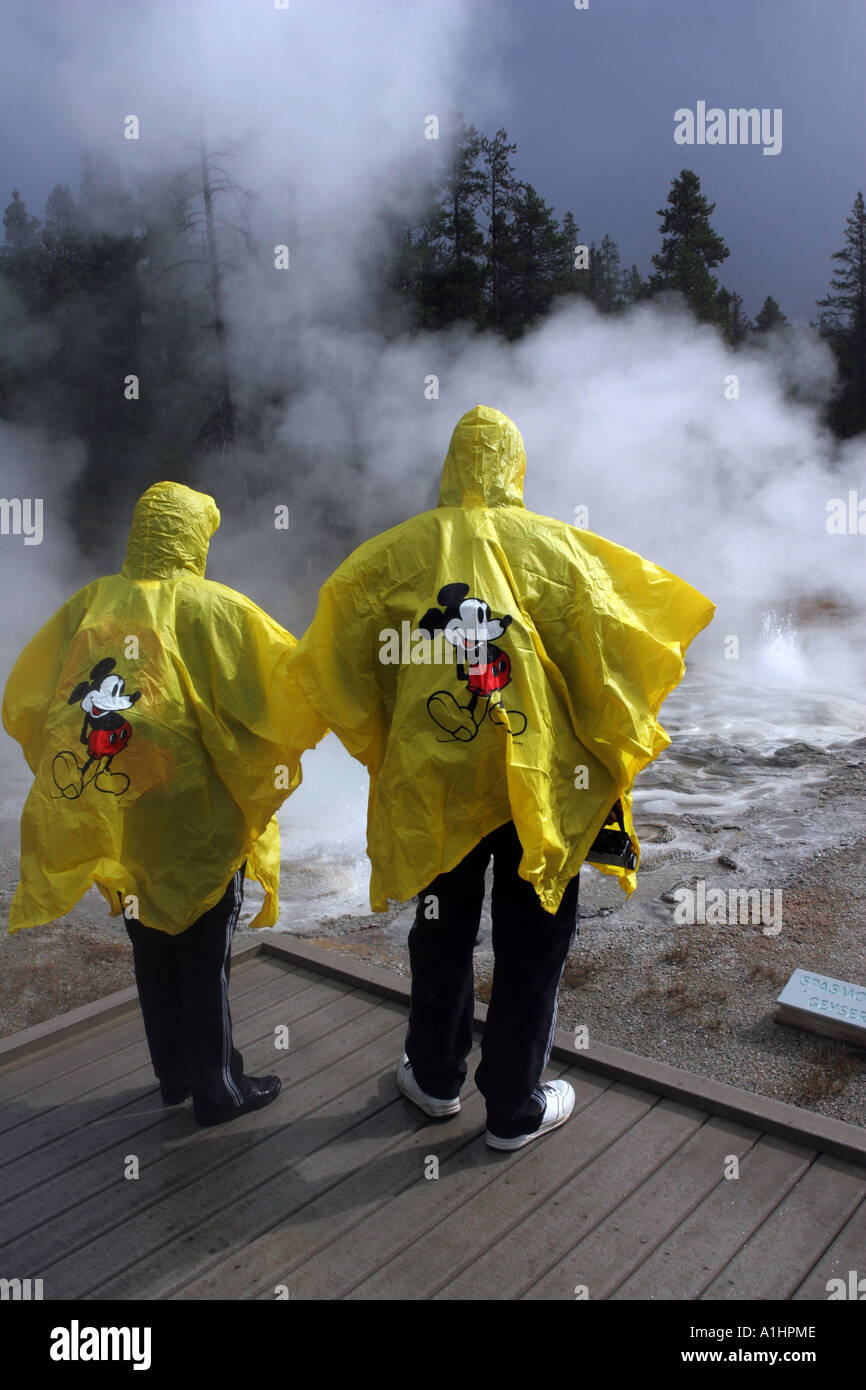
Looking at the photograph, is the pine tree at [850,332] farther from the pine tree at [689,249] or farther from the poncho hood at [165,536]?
the poncho hood at [165,536]

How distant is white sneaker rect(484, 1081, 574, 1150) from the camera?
217cm

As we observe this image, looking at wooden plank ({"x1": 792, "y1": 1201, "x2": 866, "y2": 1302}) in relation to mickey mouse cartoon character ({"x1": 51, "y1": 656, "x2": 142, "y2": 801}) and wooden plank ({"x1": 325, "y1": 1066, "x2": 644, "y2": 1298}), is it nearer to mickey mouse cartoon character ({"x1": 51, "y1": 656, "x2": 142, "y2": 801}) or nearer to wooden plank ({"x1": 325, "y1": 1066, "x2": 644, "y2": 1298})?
wooden plank ({"x1": 325, "y1": 1066, "x2": 644, "y2": 1298})

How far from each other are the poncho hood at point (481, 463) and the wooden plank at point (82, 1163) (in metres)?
1.53

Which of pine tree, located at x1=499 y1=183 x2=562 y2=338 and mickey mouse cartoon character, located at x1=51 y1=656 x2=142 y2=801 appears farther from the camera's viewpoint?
pine tree, located at x1=499 y1=183 x2=562 y2=338

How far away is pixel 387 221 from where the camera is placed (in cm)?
1298

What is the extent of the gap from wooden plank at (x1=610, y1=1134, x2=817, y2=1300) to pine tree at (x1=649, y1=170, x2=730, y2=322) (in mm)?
18308

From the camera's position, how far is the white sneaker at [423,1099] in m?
2.29

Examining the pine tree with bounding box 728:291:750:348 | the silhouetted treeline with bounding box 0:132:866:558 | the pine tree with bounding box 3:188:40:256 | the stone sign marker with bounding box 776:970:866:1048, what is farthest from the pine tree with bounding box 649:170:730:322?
the stone sign marker with bounding box 776:970:866:1048

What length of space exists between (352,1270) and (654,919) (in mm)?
2380

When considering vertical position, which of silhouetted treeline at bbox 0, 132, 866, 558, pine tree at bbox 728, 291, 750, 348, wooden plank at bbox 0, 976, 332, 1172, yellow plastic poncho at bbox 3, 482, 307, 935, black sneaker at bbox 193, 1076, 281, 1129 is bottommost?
wooden plank at bbox 0, 976, 332, 1172

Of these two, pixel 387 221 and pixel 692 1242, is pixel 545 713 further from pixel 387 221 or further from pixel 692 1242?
pixel 387 221

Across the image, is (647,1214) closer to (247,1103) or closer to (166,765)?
(247,1103)

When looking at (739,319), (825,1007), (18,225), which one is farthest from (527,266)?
(739,319)

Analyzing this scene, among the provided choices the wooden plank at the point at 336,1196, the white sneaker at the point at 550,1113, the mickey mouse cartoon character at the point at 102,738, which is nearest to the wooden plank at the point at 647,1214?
the white sneaker at the point at 550,1113
